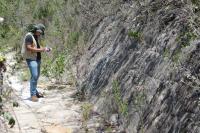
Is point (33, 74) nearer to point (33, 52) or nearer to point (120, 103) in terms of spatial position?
point (33, 52)

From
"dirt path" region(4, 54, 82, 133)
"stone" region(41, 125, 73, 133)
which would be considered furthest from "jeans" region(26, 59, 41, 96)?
"stone" region(41, 125, 73, 133)

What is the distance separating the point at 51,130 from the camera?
7.91m

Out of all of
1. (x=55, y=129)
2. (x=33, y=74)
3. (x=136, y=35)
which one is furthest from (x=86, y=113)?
(x=33, y=74)

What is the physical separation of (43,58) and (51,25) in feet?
7.95

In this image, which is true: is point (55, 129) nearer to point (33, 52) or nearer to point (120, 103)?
point (120, 103)

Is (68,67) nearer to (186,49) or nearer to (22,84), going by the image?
(22,84)

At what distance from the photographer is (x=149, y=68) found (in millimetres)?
7312

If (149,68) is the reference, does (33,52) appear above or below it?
below

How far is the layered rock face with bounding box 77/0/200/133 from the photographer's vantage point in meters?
5.82

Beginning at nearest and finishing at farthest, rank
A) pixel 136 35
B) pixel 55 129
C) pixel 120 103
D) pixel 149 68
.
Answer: pixel 149 68 < pixel 120 103 < pixel 55 129 < pixel 136 35

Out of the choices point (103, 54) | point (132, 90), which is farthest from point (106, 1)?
point (132, 90)

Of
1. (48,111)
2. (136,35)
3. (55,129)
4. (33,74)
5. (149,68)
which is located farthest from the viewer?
(33,74)

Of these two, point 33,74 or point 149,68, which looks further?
point 33,74

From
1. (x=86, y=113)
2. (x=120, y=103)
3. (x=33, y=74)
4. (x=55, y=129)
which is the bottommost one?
(x=55, y=129)
